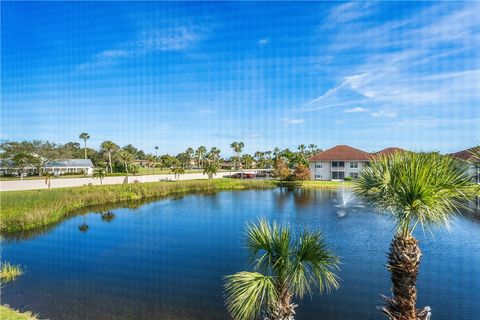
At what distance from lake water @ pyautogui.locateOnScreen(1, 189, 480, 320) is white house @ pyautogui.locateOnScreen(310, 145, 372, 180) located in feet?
113

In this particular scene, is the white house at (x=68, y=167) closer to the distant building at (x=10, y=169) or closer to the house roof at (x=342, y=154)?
the distant building at (x=10, y=169)

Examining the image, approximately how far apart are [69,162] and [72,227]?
223 feet

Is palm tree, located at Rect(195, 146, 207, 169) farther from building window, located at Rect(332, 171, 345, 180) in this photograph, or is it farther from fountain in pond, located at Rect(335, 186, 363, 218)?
fountain in pond, located at Rect(335, 186, 363, 218)

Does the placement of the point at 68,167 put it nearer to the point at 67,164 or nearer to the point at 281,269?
the point at 67,164

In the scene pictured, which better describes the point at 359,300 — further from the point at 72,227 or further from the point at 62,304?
the point at 72,227

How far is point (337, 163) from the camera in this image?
216 ft

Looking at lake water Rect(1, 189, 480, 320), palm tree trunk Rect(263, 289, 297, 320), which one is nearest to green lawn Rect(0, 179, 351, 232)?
lake water Rect(1, 189, 480, 320)

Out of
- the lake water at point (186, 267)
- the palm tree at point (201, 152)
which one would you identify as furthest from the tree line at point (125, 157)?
the lake water at point (186, 267)

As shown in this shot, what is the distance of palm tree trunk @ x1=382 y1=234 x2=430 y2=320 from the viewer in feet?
23.7

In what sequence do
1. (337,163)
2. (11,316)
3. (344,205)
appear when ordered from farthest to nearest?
(337,163) → (344,205) → (11,316)

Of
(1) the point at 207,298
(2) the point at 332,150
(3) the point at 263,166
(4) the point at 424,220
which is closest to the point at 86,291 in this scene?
(1) the point at 207,298

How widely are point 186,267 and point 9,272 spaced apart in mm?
9393

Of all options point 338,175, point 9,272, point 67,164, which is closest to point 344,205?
point 338,175

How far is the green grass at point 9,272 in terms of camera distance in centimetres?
1503
